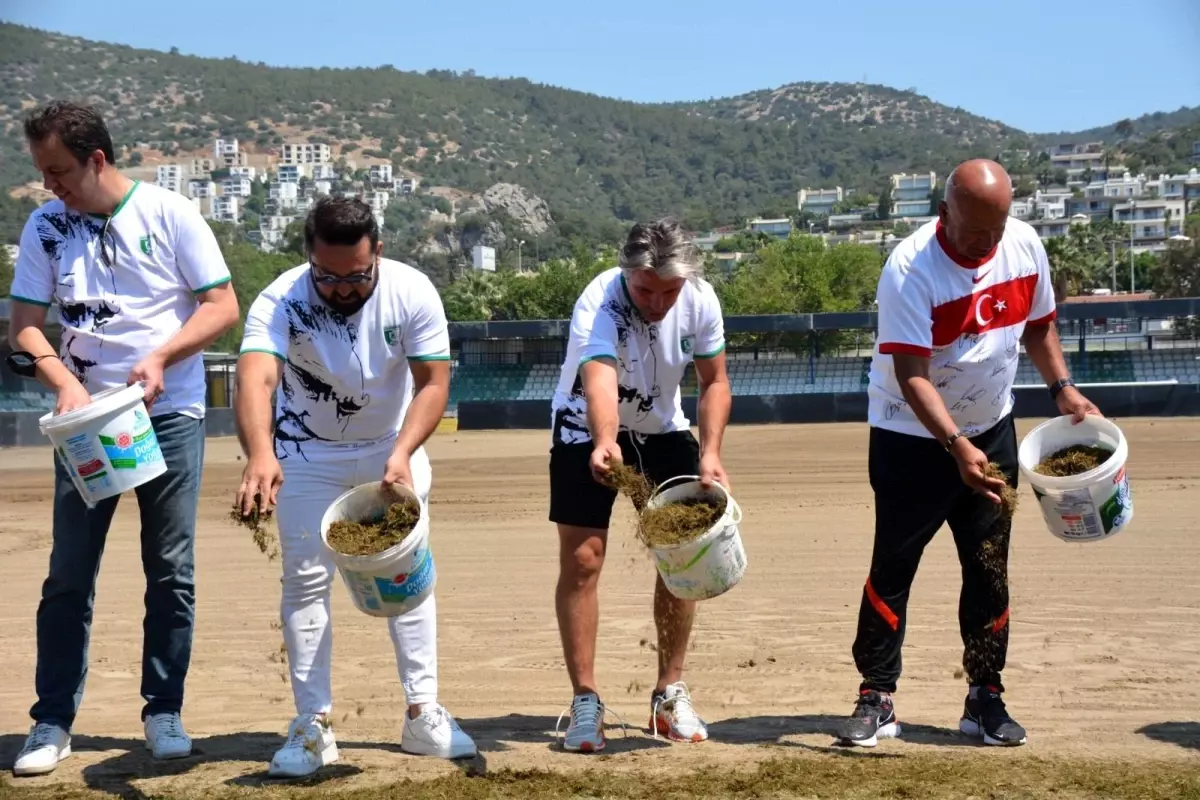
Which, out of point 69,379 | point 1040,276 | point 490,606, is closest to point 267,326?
point 69,379

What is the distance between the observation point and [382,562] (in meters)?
4.68

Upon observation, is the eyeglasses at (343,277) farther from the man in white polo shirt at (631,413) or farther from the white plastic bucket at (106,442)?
the man in white polo shirt at (631,413)

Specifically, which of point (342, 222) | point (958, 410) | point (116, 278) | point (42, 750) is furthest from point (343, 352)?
point (958, 410)

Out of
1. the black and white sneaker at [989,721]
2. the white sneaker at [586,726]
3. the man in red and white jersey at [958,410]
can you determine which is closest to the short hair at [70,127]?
the white sneaker at [586,726]

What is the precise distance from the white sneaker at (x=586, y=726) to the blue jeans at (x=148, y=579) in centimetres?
148

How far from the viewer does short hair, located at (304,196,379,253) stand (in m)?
4.88

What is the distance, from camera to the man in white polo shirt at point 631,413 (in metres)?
5.35

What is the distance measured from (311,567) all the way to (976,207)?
8.76ft

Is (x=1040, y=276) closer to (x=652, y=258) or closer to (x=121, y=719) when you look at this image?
(x=652, y=258)

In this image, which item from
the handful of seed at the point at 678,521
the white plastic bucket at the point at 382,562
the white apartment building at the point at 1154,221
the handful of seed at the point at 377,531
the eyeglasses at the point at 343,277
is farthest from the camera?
the white apartment building at the point at 1154,221

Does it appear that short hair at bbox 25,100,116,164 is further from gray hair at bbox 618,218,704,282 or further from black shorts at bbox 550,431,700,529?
black shorts at bbox 550,431,700,529

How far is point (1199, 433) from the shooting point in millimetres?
27422

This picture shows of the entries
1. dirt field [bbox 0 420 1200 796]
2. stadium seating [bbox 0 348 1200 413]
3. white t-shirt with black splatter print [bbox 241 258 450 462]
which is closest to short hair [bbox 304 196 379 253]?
white t-shirt with black splatter print [bbox 241 258 450 462]

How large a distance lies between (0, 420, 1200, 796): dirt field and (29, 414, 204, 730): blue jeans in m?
0.29
